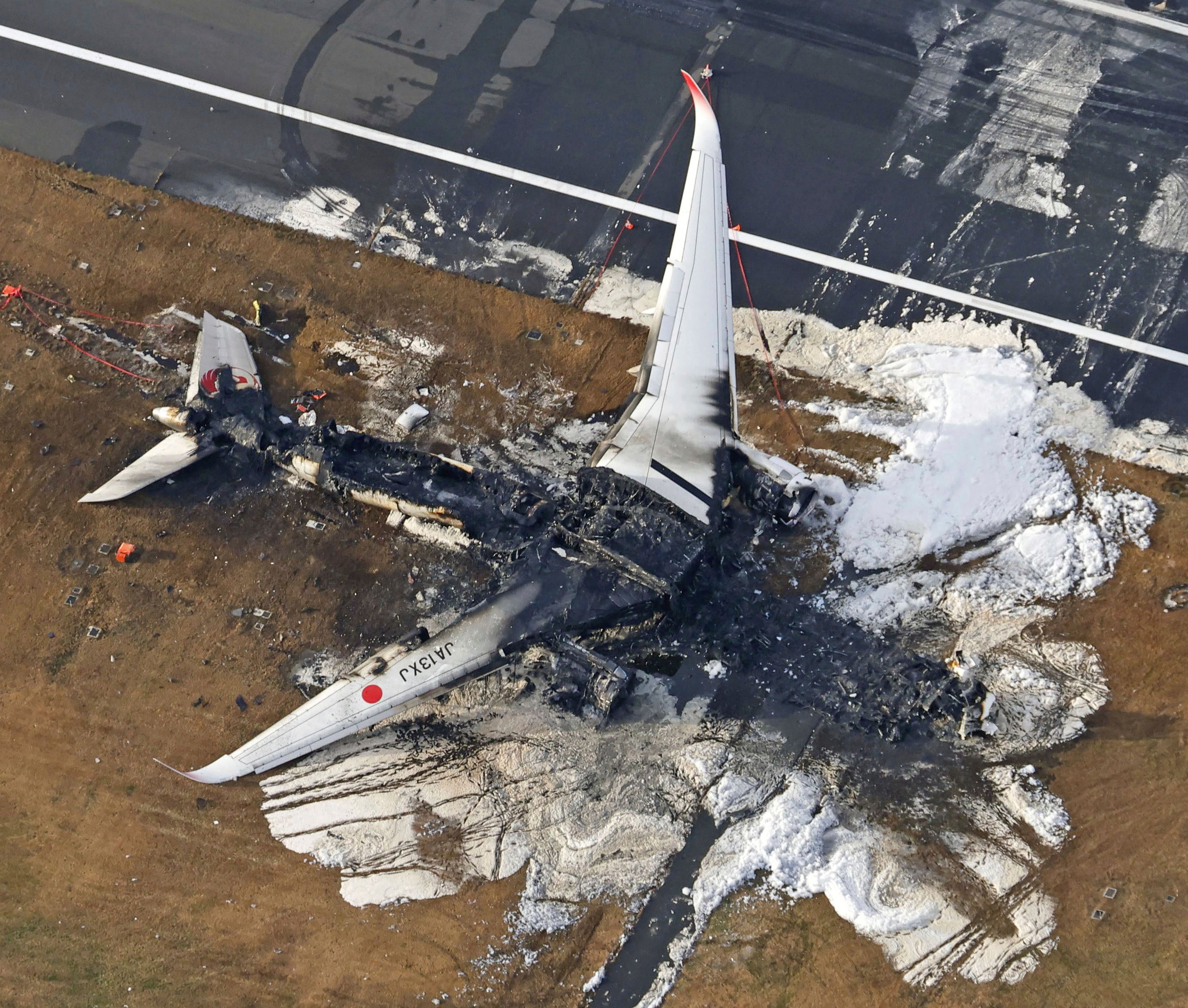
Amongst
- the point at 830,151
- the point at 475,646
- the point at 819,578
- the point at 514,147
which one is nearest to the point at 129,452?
the point at 475,646

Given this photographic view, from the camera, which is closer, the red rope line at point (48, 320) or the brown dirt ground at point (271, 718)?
the brown dirt ground at point (271, 718)

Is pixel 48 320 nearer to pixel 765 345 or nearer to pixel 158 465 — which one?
pixel 158 465

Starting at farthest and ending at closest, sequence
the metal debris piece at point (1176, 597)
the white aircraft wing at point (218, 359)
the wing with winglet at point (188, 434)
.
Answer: the white aircraft wing at point (218, 359)
the wing with winglet at point (188, 434)
the metal debris piece at point (1176, 597)

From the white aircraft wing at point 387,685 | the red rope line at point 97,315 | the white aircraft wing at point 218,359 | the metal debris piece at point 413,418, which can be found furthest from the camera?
the red rope line at point 97,315

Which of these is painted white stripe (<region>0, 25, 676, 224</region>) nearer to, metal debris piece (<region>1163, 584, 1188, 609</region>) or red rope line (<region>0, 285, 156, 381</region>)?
red rope line (<region>0, 285, 156, 381</region>)

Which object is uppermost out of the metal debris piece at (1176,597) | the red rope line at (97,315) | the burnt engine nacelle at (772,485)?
the metal debris piece at (1176,597)

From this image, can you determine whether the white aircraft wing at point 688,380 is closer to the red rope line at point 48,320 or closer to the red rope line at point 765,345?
the red rope line at point 765,345

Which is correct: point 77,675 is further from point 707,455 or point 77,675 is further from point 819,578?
point 819,578

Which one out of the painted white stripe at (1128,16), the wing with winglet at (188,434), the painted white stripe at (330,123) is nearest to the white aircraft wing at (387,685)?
the wing with winglet at (188,434)
